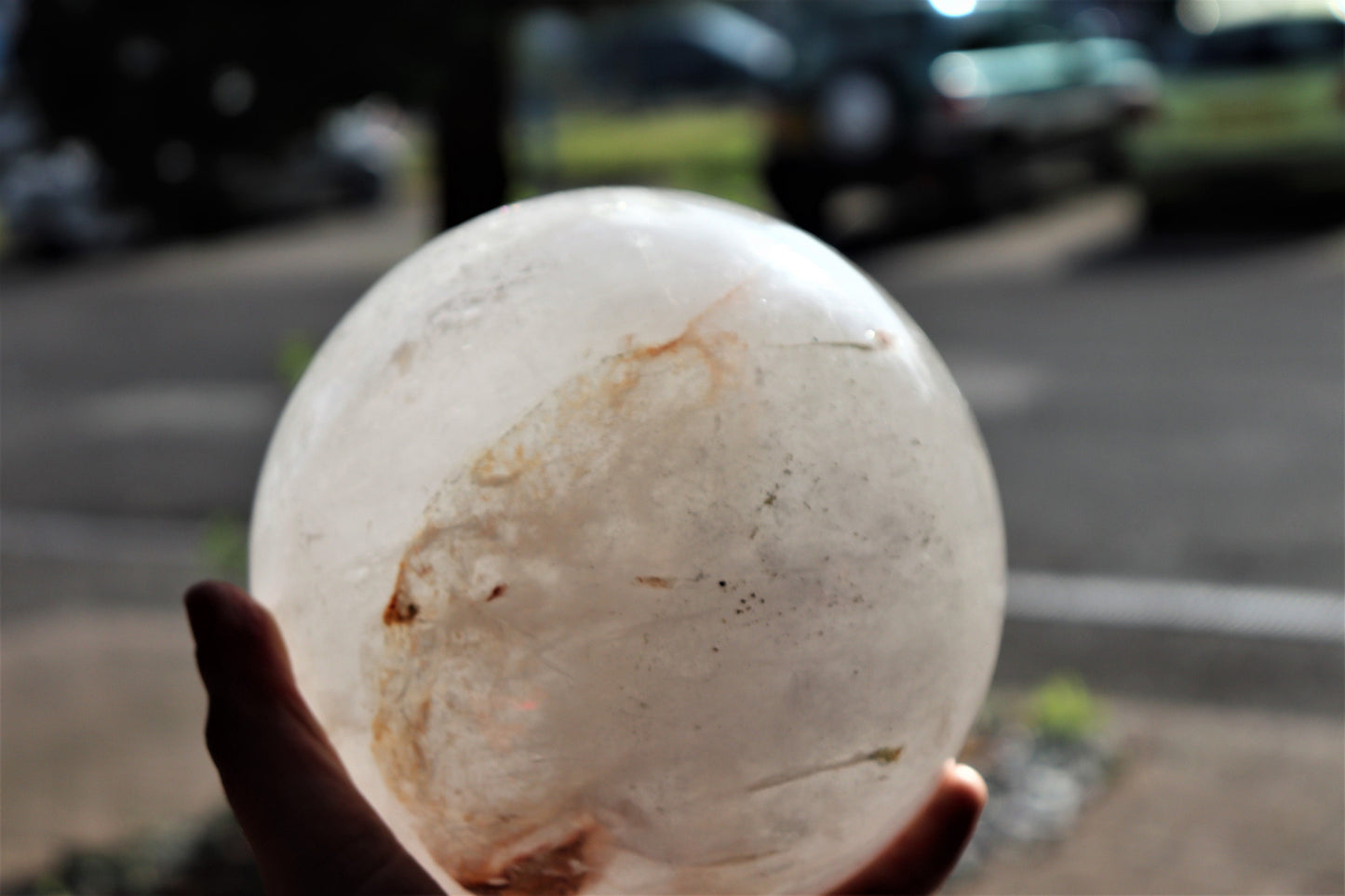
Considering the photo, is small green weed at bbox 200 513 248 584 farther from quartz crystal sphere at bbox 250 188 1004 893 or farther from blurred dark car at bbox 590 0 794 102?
blurred dark car at bbox 590 0 794 102

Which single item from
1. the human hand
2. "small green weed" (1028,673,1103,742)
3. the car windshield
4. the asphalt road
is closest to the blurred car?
the car windshield

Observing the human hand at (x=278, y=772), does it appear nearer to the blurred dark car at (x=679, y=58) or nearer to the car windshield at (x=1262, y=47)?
the car windshield at (x=1262, y=47)

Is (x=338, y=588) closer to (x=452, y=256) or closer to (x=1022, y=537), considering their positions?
(x=452, y=256)

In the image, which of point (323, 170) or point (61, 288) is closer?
point (61, 288)

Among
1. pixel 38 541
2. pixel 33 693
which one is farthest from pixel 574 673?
pixel 38 541

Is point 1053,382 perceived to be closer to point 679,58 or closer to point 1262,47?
point 1262,47

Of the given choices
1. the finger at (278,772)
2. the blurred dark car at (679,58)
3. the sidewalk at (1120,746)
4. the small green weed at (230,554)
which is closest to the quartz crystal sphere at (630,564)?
the finger at (278,772)
